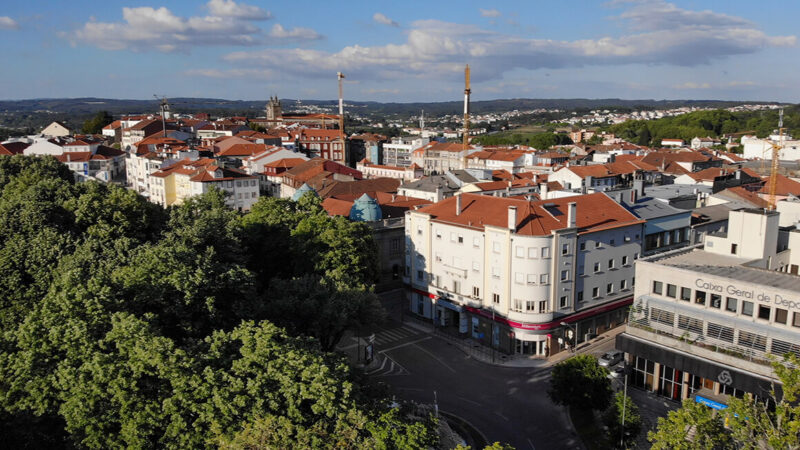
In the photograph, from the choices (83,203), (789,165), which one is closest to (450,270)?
(83,203)

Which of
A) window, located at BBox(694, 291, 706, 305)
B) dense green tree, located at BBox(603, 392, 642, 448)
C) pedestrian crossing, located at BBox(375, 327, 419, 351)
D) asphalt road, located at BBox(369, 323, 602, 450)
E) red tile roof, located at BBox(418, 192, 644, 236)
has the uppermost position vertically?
red tile roof, located at BBox(418, 192, 644, 236)

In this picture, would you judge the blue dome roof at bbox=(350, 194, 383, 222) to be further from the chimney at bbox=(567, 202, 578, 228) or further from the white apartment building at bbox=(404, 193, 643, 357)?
the chimney at bbox=(567, 202, 578, 228)

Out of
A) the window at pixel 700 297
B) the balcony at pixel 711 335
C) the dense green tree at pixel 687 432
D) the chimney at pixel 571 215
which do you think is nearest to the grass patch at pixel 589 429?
the balcony at pixel 711 335

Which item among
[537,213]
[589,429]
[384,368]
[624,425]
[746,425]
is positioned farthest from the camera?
[537,213]

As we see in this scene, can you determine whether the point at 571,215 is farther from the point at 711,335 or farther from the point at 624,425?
the point at 624,425

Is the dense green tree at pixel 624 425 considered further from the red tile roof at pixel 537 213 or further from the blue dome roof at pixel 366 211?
the blue dome roof at pixel 366 211

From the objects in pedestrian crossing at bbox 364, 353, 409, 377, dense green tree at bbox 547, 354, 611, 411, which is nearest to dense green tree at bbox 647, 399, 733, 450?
dense green tree at bbox 547, 354, 611, 411

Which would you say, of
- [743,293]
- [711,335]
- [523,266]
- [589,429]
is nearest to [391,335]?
[523,266]
